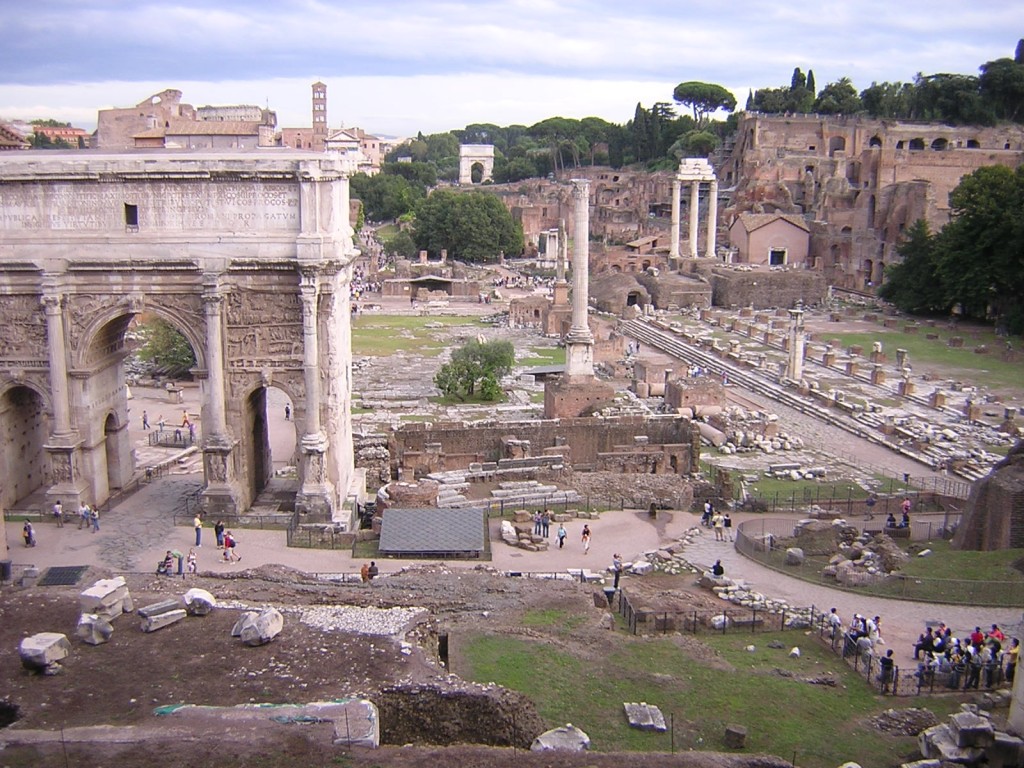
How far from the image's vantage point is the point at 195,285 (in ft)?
73.2

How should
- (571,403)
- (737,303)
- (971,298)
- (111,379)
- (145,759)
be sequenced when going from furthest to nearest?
(737,303), (971,298), (571,403), (111,379), (145,759)

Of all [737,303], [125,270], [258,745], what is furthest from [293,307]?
[737,303]

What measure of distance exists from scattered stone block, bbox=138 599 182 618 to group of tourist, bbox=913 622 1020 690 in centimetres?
1092

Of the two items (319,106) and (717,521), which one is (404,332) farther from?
(319,106)

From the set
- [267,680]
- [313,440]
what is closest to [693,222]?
[313,440]

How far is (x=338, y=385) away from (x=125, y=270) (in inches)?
207

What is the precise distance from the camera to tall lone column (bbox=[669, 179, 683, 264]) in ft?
246

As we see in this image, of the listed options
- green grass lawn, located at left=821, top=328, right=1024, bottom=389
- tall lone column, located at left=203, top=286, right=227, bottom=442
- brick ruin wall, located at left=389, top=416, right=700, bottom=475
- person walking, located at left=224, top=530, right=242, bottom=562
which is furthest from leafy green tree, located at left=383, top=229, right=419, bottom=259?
person walking, located at left=224, top=530, right=242, bottom=562

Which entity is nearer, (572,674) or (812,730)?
(812,730)

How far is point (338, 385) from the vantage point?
75.0 feet

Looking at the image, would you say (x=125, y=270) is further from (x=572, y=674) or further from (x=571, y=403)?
(x=571, y=403)

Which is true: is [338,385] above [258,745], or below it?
above

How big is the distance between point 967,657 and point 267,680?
32.7 ft

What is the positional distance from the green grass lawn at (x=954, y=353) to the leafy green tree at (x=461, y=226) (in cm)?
4158
